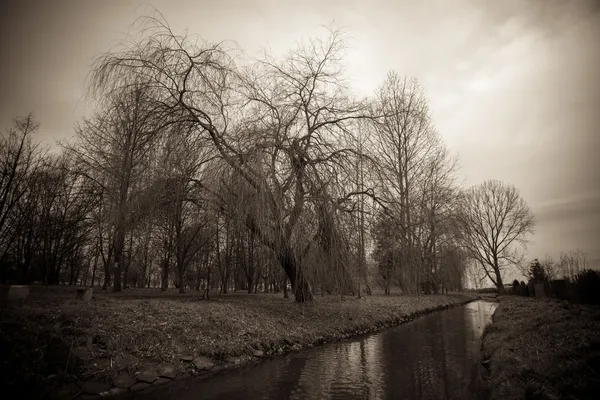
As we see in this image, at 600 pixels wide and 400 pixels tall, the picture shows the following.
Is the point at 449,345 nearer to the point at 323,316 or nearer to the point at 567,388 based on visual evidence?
the point at 323,316

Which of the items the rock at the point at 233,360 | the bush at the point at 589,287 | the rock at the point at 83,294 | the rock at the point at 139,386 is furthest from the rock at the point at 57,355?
the bush at the point at 589,287

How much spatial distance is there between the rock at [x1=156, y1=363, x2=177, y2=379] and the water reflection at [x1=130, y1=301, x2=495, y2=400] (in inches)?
12.6

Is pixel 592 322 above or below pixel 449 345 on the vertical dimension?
above

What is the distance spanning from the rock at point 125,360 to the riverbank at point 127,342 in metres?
0.02

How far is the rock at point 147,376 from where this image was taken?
5418 mm

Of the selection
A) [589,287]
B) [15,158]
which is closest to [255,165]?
[589,287]

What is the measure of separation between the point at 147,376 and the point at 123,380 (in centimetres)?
41

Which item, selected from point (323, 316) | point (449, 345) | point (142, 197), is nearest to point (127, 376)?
point (142, 197)

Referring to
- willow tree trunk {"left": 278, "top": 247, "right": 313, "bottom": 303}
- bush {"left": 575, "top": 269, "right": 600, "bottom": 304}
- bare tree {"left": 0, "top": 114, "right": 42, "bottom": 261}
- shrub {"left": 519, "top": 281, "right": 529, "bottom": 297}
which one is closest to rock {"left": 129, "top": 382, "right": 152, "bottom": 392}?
willow tree trunk {"left": 278, "top": 247, "right": 313, "bottom": 303}

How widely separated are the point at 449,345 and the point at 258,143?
820 cm

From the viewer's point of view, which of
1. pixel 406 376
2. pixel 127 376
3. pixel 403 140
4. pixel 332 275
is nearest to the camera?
pixel 127 376

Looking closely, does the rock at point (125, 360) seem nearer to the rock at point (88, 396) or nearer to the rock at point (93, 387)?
the rock at point (93, 387)

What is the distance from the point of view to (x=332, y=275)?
32.7ft

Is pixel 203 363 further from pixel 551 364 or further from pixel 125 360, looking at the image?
pixel 551 364
